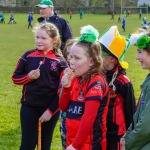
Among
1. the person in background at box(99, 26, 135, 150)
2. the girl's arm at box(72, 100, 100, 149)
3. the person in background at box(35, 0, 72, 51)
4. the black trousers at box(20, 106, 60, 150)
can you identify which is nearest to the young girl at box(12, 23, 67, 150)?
the black trousers at box(20, 106, 60, 150)

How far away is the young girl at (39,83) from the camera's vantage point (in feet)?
13.7

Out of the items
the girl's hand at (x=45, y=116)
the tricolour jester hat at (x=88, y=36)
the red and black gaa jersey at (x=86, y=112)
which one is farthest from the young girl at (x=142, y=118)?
the girl's hand at (x=45, y=116)

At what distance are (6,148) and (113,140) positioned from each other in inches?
91.9

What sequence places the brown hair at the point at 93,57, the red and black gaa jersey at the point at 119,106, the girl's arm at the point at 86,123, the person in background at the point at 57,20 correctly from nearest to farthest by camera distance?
the girl's arm at the point at 86,123 < the brown hair at the point at 93,57 < the red and black gaa jersey at the point at 119,106 < the person in background at the point at 57,20

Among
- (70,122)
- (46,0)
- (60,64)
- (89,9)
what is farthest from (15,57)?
(89,9)

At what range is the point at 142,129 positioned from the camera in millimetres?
2934

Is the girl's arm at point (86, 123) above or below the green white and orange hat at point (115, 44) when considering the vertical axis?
below

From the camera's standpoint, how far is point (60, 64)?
4262mm

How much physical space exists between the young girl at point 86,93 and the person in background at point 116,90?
359mm

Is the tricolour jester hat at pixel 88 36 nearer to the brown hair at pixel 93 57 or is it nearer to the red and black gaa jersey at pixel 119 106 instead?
the brown hair at pixel 93 57

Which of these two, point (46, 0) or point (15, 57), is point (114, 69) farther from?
point (15, 57)

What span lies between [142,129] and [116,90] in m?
0.71

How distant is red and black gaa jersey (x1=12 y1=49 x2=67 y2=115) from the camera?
416cm

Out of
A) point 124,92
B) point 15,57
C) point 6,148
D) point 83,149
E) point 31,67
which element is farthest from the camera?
point 15,57
